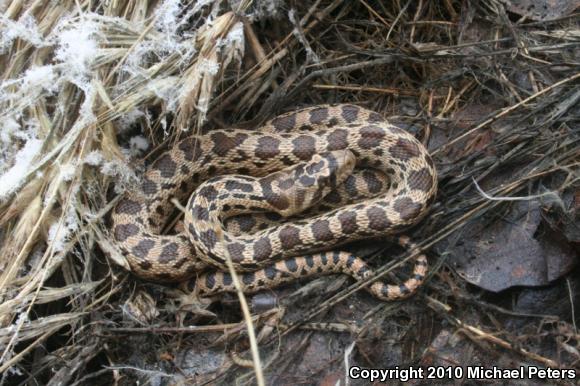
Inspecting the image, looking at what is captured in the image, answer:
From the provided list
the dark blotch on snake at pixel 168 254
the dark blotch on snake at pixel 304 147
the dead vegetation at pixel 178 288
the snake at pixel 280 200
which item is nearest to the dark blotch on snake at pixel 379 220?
the snake at pixel 280 200

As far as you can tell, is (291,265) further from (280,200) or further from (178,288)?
(178,288)

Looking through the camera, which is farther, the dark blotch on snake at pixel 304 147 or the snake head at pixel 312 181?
the dark blotch on snake at pixel 304 147

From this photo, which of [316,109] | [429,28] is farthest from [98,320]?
[429,28]

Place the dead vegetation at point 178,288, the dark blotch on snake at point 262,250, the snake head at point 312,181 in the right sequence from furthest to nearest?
the snake head at point 312,181, the dark blotch on snake at point 262,250, the dead vegetation at point 178,288

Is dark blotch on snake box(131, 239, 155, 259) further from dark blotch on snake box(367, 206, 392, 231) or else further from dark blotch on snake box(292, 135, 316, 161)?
dark blotch on snake box(367, 206, 392, 231)

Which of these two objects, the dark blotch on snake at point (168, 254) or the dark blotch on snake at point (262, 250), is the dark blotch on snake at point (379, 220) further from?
the dark blotch on snake at point (168, 254)
